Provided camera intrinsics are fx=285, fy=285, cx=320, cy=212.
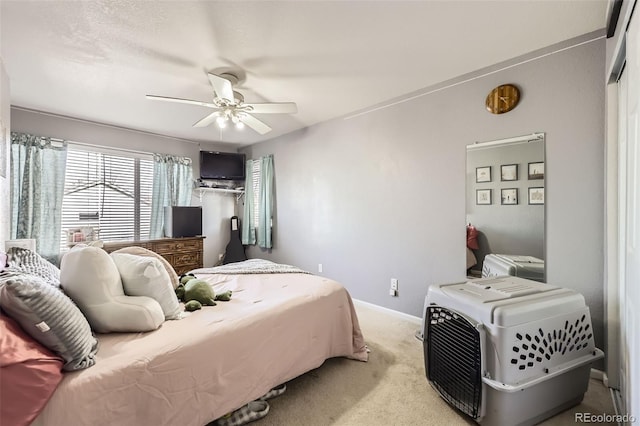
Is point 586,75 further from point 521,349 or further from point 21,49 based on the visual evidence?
point 21,49

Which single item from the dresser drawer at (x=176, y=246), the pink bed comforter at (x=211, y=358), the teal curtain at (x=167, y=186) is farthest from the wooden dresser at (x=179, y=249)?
the pink bed comforter at (x=211, y=358)

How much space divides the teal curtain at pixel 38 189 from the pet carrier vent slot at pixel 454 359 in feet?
14.3

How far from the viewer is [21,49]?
6.98 feet

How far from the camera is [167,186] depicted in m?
4.53

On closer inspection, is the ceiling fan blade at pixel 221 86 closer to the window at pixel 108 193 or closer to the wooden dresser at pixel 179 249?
the wooden dresser at pixel 179 249

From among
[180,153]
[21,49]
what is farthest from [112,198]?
[21,49]

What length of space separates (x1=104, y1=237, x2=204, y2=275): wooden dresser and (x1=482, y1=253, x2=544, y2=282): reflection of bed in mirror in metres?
3.89

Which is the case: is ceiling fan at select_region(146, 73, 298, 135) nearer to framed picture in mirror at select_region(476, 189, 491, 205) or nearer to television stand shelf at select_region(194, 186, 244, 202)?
framed picture in mirror at select_region(476, 189, 491, 205)

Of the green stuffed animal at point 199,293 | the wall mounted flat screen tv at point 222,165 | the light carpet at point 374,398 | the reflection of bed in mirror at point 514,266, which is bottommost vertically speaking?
the light carpet at point 374,398

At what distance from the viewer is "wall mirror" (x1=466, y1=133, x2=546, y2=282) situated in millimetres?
2268

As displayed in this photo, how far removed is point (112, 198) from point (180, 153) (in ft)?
3.97

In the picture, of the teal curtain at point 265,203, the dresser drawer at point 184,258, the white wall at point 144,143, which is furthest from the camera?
the teal curtain at point 265,203

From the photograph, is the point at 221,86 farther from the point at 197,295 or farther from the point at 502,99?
the point at 502,99

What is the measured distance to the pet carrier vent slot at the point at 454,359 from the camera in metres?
1.51
